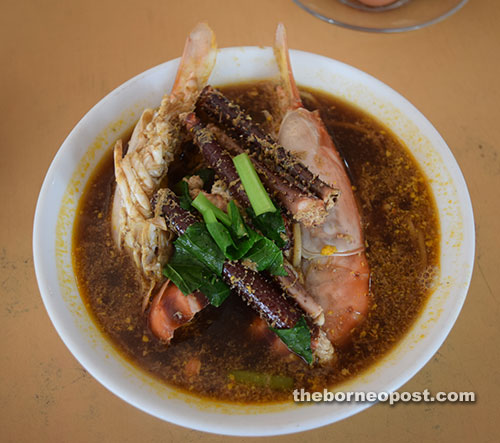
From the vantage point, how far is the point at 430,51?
262 centimetres

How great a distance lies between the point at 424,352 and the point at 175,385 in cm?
85

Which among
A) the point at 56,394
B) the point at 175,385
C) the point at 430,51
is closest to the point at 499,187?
the point at 430,51

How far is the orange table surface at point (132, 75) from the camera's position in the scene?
180 cm

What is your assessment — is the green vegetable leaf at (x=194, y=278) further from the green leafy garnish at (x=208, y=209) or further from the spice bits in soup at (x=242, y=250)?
the green leafy garnish at (x=208, y=209)

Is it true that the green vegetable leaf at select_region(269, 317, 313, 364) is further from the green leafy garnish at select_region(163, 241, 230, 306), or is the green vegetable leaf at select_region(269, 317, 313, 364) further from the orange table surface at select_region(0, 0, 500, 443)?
the orange table surface at select_region(0, 0, 500, 443)

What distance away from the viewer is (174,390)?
1.55 m

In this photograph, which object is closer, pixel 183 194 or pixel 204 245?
pixel 204 245

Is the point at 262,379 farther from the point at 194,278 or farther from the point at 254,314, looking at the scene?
the point at 194,278

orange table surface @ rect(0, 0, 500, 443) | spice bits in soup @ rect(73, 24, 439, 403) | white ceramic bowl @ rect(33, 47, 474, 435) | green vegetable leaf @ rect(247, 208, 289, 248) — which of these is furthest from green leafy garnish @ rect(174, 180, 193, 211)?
orange table surface @ rect(0, 0, 500, 443)

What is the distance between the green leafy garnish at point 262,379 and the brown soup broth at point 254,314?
0.02m

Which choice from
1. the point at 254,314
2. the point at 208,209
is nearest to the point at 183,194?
the point at 208,209

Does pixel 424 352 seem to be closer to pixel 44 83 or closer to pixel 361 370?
pixel 361 370

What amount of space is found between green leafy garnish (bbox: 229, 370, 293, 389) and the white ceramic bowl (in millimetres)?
89

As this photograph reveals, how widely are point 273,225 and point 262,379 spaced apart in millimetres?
552
